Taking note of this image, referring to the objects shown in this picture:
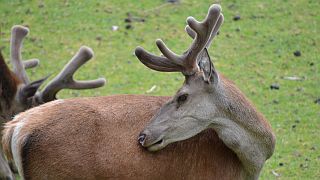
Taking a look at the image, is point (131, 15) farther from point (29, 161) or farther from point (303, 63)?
point (29, 161)

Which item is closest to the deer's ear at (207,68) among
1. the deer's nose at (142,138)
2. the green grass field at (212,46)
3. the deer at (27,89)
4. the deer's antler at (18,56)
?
the deer's nose at (142,138)

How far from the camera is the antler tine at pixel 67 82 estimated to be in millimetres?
7727

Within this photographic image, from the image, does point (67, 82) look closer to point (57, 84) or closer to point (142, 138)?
point (57, 84)

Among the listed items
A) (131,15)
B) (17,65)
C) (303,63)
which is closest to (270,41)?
(303,63)

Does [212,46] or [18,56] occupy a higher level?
[18,56]

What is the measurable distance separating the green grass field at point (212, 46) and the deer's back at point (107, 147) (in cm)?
249

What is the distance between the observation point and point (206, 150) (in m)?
6.43

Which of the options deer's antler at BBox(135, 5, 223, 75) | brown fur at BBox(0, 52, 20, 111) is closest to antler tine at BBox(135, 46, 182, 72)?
deer's antler at BBox(135, 5, 223, 75)

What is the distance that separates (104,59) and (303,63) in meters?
2.77

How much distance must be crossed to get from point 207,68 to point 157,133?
621 millimetres

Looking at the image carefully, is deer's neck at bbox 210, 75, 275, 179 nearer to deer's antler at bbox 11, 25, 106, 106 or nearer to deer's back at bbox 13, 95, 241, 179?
deer's back at bbox 13, 95, 241, 179

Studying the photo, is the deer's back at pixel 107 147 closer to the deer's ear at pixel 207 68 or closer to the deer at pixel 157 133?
the deer at pixel 157 133

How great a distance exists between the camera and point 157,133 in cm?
610

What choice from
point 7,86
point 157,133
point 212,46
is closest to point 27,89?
point 7,86
